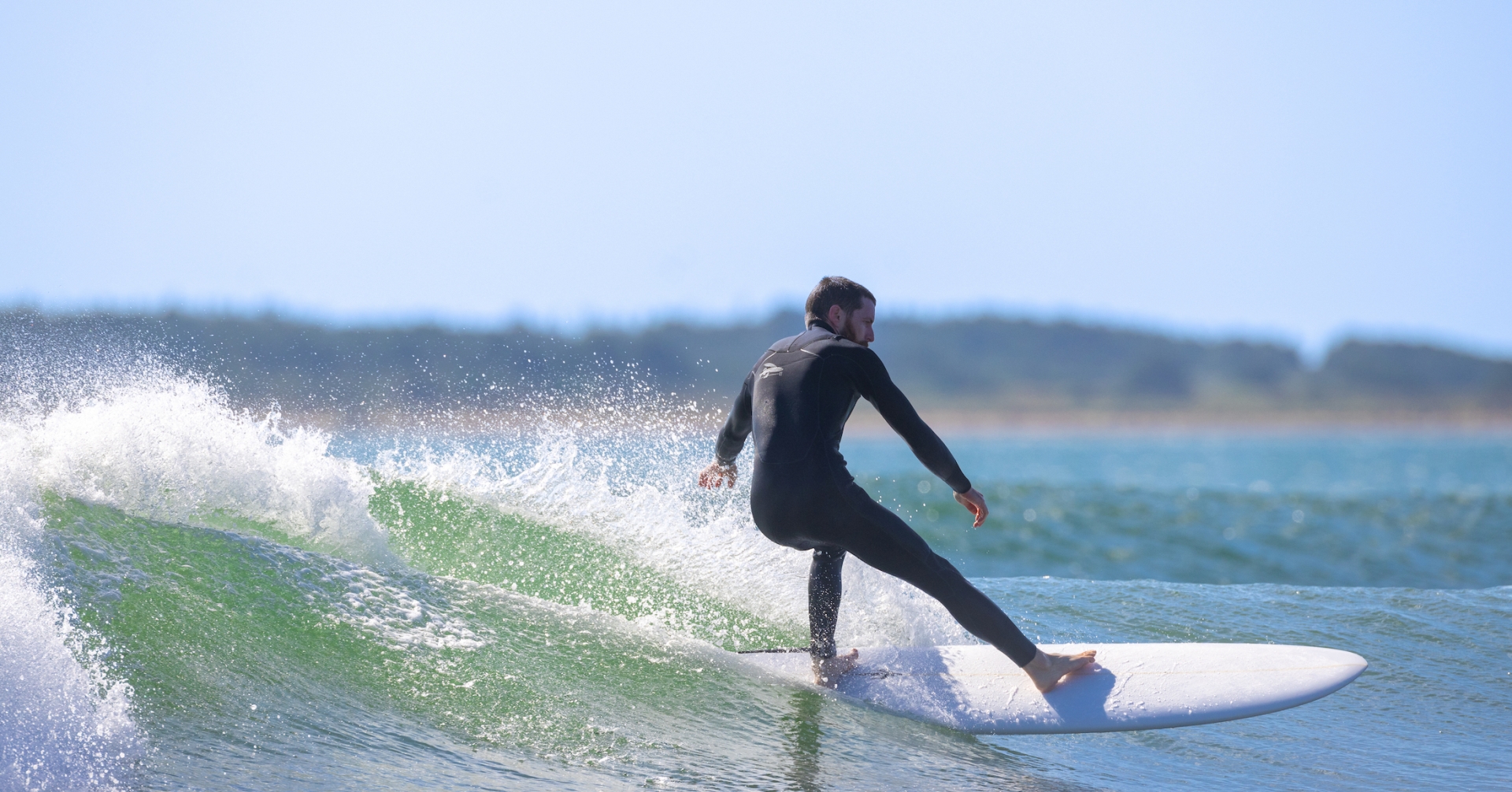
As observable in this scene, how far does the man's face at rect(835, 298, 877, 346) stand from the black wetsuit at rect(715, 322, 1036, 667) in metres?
0.08

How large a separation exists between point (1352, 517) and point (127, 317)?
1767 centimetres

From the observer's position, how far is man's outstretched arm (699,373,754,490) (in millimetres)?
4605

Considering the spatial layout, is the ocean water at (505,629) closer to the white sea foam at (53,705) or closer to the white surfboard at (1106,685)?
the white sea foam at (53,705)

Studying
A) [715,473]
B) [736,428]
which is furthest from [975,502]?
[715,473]

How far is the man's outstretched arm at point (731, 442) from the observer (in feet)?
15.1

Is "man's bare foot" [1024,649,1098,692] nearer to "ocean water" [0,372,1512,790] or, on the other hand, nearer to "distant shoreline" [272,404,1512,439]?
"ocean water" [0,372,1512,790]

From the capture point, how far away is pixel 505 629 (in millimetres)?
4566


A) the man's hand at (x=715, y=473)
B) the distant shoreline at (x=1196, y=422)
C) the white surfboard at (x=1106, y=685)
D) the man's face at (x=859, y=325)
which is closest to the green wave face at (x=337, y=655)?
the white surfboard at (x=1106, y=685)

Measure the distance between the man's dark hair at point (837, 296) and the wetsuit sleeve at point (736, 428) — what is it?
365 millimetres

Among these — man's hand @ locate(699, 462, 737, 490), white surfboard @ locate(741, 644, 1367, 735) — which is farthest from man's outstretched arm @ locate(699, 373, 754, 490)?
white surfboard @ locate(741, 644, 1367, 735)

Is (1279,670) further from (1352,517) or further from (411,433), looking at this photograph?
(1352,517)

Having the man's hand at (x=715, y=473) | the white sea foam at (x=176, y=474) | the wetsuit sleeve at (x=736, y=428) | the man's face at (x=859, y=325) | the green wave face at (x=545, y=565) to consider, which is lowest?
the green wave face at (x=545, y=565)

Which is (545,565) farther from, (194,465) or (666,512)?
(194,465)

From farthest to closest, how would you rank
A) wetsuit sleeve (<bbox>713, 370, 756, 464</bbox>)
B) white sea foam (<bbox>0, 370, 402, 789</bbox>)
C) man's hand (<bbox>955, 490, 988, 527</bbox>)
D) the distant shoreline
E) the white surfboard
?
the distant shoreline < wetsuit sleeve (<bbox>713, 370, 756, 464</bbox>) < the white surfboard < white sea foam (<bbox>0, 370, 402, 789</bbox>) < man's hand (<bbox>955, 490, 988, 527</bbox>)
